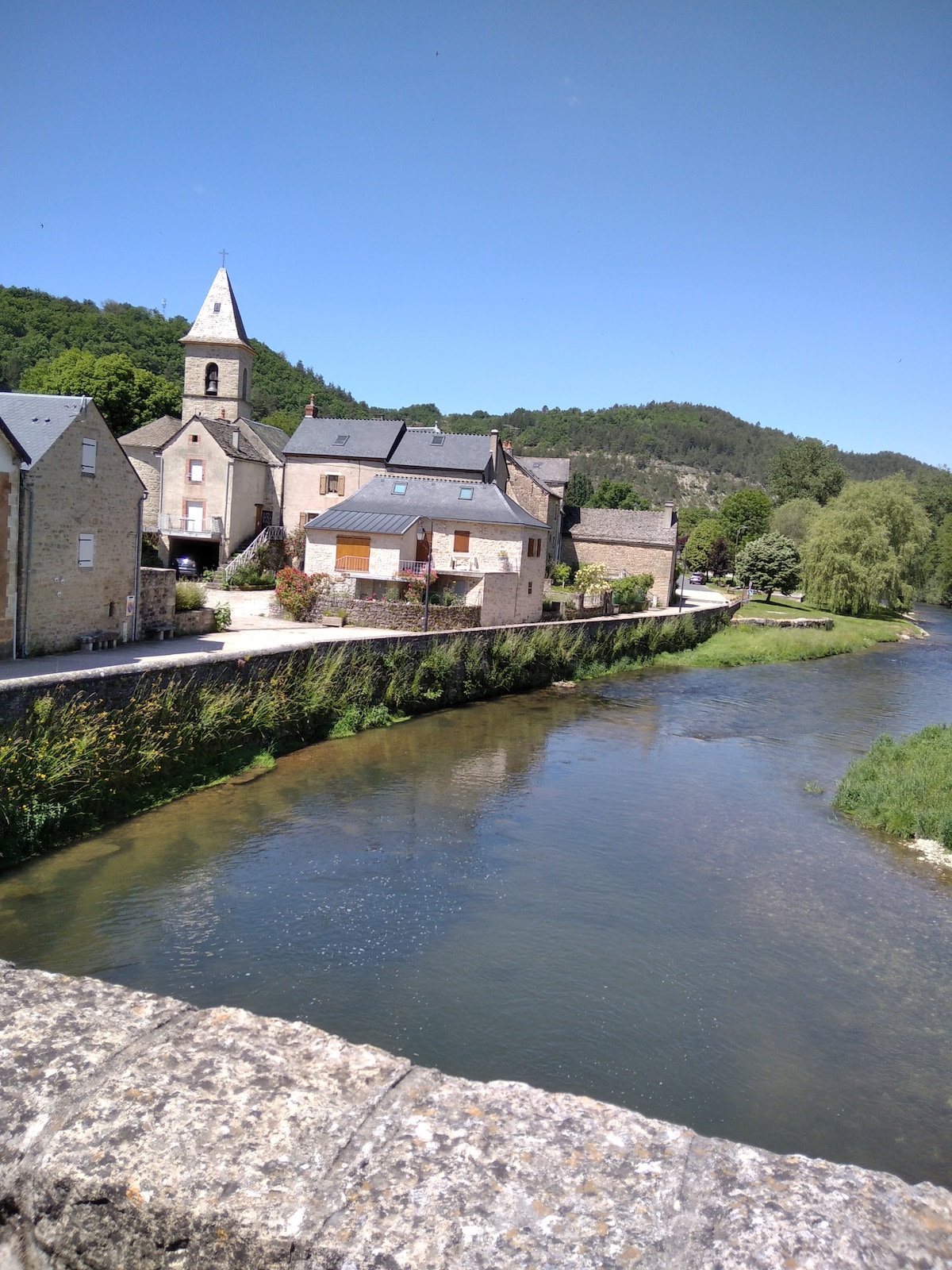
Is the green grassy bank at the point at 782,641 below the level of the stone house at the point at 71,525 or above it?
below

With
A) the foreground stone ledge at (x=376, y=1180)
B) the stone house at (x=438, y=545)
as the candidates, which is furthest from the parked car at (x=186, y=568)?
the foreground stone ledge at (x=376, y=1180)

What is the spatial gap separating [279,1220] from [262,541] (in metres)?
36.1

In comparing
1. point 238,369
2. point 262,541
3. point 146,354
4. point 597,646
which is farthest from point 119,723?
point 146,354

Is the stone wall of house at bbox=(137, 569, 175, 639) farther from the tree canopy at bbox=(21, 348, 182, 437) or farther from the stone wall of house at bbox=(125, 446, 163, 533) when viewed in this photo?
the tree canopy at bbox=(21, 348, 182, 437)

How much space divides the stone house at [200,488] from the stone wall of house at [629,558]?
690 inches

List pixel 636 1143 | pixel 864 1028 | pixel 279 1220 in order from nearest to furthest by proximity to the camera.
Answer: pixel 279 1220 → pixel 636 1143 → pixel 864 1028

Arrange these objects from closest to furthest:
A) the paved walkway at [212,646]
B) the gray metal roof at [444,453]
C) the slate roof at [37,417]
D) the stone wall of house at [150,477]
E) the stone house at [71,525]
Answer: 1. the paved walkway at [212,646]
2. the stone house at [71,525]
3. the slate roof at [37,417]
4. the stone wall of house at [150,477]
5. the gray metal roof at [444,453]

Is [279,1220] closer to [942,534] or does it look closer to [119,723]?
[119,723]

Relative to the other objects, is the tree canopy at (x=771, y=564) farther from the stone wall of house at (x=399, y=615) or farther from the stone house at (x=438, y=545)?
the stone wall of house at (x=399, y=615)

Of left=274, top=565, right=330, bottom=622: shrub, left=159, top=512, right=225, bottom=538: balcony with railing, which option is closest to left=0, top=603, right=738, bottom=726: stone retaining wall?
left=274, top=565, right=330, bottom=622: shrub

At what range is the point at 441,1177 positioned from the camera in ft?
11.2

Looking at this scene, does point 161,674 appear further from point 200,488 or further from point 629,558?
point 629,558

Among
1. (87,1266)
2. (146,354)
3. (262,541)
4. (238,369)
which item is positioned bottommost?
(87,1266)

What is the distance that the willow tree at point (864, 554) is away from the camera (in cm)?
4931
